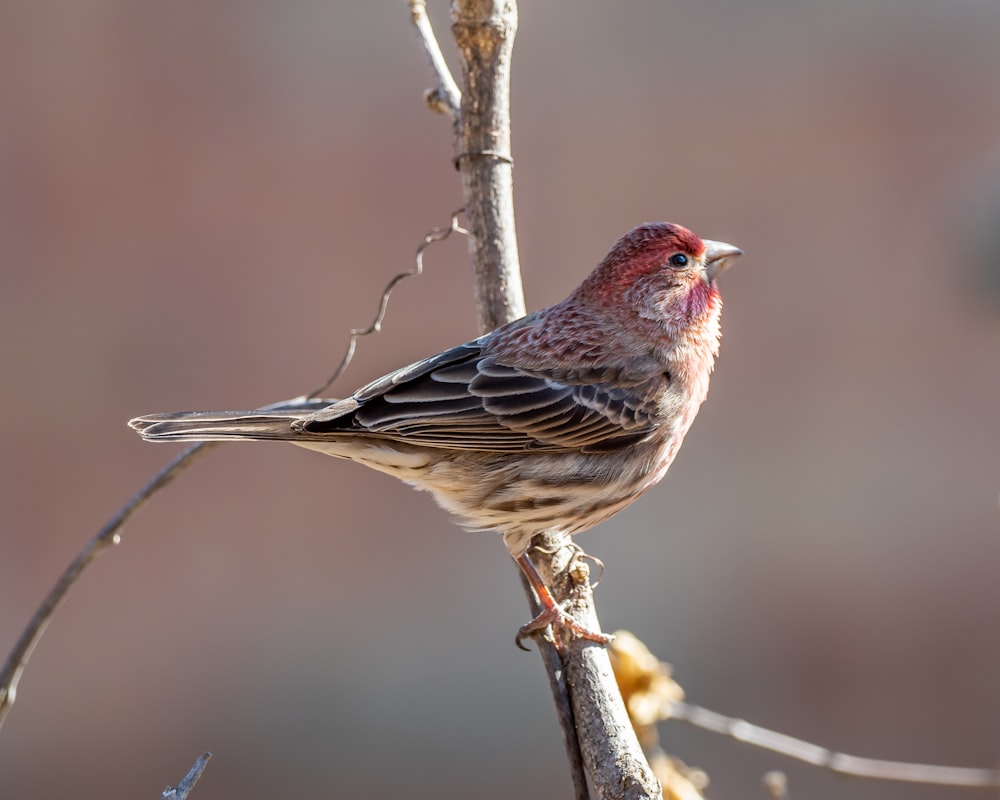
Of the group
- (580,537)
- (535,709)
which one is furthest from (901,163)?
(535,709)

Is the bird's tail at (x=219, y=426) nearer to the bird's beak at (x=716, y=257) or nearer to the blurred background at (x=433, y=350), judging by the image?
the bird's beak at (x=716, y=257)

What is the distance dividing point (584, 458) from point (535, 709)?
3.88 m

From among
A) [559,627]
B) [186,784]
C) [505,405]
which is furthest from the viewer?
[505,405]

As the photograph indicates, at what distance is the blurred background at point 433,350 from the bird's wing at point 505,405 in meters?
3.01

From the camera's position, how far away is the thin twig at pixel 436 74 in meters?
3.45

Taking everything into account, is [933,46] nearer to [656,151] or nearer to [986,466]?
[656,151]

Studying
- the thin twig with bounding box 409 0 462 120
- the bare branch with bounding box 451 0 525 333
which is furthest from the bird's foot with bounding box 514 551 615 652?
the thin twig with bounding box 409 0 462 120

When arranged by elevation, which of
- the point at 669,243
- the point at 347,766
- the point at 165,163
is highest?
the point at 165,163

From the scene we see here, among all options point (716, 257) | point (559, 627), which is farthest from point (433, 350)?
point (559, 627)

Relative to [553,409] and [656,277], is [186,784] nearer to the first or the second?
[553,409]

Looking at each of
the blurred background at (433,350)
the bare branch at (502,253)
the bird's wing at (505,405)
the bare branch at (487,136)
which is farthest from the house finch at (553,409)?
the blurred background at (433,350)

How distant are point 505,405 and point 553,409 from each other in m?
0.15

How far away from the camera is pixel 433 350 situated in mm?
6699

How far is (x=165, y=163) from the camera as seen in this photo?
22.2 ft
